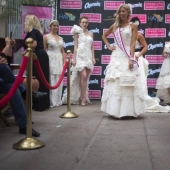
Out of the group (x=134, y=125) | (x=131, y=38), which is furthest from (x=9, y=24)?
(x=134, y=125)

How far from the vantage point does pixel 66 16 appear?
955 cm

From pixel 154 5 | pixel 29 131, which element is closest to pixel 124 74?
pixel 29 131

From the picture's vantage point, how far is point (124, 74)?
6316 mm

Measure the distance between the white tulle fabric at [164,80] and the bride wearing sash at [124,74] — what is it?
2.38m

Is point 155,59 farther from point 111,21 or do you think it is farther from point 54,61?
point 54,61

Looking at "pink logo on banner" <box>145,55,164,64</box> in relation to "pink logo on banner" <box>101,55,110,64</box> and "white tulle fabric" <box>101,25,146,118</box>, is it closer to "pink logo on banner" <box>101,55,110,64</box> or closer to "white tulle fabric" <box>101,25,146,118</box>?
"pink logo on banner" <box>101,55,110,64</box>

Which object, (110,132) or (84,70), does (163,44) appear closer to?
(84,70)

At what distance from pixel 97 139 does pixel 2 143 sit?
1260mm

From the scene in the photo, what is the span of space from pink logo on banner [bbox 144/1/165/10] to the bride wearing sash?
3257mm

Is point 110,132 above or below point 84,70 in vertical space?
below

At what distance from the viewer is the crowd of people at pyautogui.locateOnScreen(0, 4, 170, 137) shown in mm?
6312

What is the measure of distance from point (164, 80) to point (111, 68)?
270 centimetres

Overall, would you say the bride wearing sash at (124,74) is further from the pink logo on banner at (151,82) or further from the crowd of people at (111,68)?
the pink logo on banner at (151,82)

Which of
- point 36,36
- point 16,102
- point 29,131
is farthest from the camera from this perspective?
point 36,36
